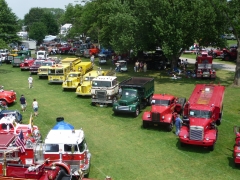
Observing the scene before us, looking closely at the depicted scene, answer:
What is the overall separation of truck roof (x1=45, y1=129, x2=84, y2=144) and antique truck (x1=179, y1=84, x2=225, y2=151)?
592cm

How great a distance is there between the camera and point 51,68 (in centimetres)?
3541

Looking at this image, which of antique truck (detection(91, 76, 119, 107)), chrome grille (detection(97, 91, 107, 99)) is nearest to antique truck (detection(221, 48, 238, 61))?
antique truck (detection(91, 76, 119, 107))

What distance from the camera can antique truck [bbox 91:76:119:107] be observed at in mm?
26766

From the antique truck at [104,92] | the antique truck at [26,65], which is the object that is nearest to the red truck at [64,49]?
the antique truck at [26,65]

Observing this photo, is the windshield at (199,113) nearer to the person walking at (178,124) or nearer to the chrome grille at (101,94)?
the person walking at (178,124)

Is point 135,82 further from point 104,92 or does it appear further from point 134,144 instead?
point 134,144

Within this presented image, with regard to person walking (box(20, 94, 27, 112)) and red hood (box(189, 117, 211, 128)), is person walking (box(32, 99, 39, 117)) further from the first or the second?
red hood (box(189, 117, 211, 128))

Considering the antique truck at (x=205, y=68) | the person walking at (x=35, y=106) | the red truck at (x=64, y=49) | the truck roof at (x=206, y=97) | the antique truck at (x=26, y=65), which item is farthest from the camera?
the red truck at (x=64, y=49)

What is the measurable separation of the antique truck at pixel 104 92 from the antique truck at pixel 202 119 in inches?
278

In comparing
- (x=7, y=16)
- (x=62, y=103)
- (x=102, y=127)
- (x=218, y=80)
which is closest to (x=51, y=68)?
(x=62, y=103)

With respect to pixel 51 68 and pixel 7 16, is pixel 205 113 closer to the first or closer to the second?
pixel 51 68

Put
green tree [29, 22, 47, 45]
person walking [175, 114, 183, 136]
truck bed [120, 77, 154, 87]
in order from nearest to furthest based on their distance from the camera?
person walking [175, 114, 183, 136] < truck bed [120, 77, 154, 87] < green tree [29, 22, 47, 45]

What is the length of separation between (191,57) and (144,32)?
20516 mm

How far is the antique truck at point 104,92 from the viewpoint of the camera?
26766mm
